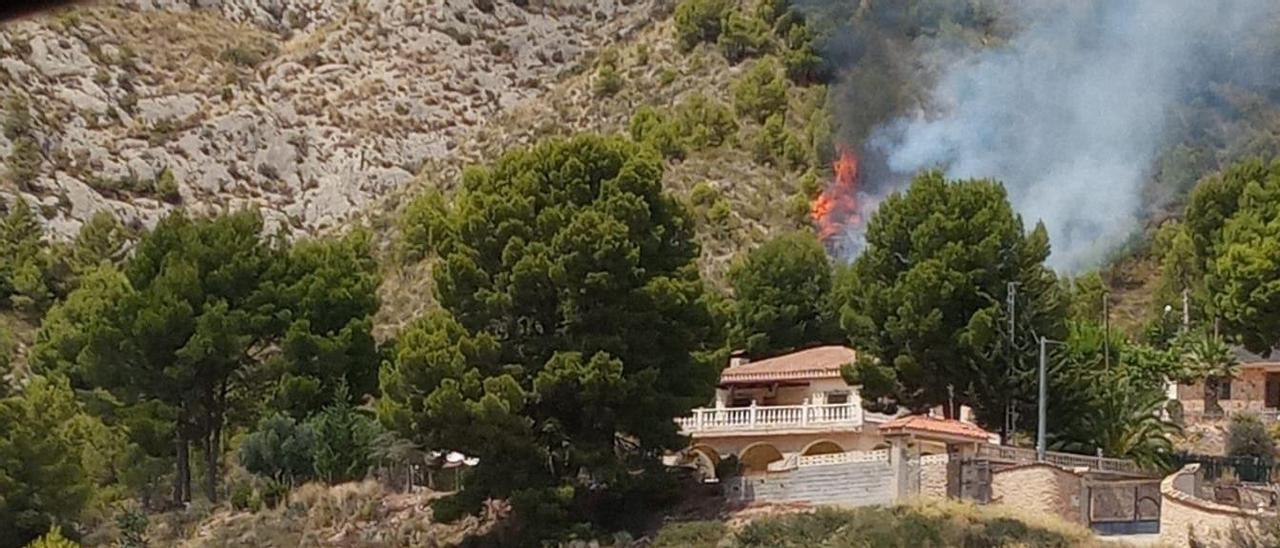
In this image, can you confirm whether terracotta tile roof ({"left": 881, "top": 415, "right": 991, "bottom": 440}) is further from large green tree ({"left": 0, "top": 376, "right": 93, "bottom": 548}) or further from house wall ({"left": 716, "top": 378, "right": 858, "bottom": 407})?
large green tree ({"left": 0, "top": 376, "right": 93, "bottom": 548})

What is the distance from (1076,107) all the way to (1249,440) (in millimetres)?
30117

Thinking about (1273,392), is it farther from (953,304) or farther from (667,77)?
(667,77)

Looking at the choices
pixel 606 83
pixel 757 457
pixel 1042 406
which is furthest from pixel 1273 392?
pixel 606 83

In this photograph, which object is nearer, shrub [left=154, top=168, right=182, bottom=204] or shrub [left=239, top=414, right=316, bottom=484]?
shrub [left=239, top=414, right=316, bottom=484]

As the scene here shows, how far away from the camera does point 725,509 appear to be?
33.1 metres

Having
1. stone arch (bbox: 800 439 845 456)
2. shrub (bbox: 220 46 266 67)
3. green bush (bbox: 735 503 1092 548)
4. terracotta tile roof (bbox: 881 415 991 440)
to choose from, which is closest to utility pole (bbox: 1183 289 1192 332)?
stone arch (bbox: 800 439 845 456)

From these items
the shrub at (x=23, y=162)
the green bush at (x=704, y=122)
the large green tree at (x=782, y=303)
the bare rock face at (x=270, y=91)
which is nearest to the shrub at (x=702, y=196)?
the green bush at (x=704, y=122)

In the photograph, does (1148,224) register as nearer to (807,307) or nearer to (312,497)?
(807,307)

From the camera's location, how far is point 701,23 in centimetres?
7612

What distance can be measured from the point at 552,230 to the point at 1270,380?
20288 mm

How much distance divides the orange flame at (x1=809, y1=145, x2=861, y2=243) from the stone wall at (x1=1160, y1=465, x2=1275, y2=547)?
31.7 meters

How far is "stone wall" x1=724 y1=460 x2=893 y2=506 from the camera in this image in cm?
3256

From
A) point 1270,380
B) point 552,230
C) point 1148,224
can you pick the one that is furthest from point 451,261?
point 1148,224

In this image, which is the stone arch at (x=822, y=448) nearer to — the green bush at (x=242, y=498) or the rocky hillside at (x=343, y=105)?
the green bush at (x=242, y=498)
